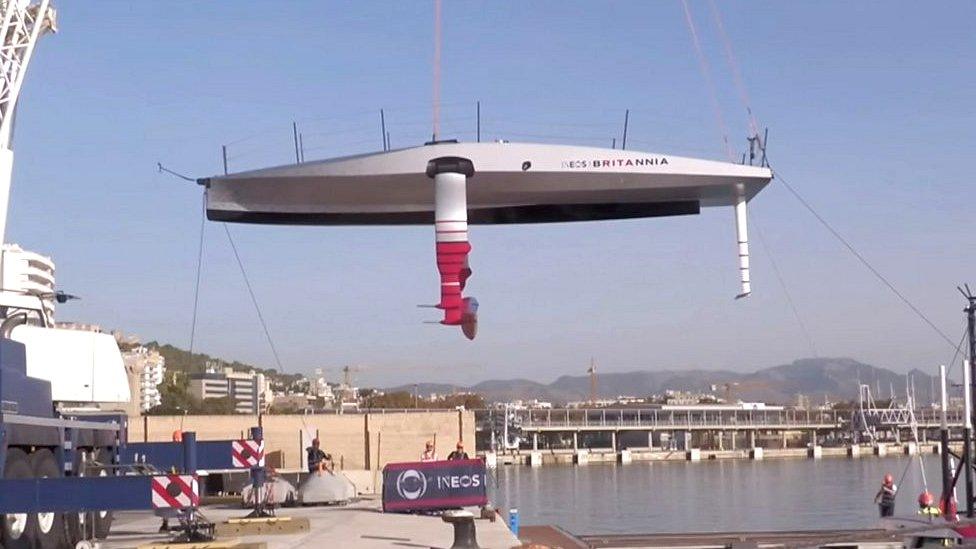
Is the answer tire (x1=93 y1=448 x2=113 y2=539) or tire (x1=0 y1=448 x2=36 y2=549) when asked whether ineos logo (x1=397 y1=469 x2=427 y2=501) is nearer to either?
tire (x1=93 y1=448 x2=113 y2=539)

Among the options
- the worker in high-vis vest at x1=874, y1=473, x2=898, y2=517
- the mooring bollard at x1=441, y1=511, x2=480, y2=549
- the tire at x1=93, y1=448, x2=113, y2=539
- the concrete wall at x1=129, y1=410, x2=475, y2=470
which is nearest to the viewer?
the mooring bollard at x1=441, y1=511, x2=480, y2=549

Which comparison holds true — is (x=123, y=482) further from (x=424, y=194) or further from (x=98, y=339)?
(x=424, y=194)

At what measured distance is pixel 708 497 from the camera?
7381 centimetres

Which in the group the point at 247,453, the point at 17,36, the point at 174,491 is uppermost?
the point at 17,36

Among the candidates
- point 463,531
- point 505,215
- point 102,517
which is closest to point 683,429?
point 505,215

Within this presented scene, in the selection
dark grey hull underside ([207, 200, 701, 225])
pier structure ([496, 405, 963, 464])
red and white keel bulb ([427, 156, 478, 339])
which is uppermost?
dark grey hull underside ([207, 200, 701, 225])

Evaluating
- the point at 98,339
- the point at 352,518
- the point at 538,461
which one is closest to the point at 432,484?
the point at 352,518

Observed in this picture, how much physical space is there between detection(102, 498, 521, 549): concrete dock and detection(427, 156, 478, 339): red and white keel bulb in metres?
3.45

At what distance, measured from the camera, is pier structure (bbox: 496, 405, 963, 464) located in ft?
557

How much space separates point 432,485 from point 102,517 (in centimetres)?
751

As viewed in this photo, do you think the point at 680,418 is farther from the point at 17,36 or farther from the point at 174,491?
the point at 174,491

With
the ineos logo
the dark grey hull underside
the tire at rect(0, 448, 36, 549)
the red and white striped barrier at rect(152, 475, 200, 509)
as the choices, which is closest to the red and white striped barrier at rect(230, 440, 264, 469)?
the dark grey hull underside

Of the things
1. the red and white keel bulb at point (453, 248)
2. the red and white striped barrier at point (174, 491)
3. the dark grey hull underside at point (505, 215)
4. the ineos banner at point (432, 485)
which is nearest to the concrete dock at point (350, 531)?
the ineos banner at point (432, 485)

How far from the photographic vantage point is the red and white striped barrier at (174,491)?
15.3 meters
